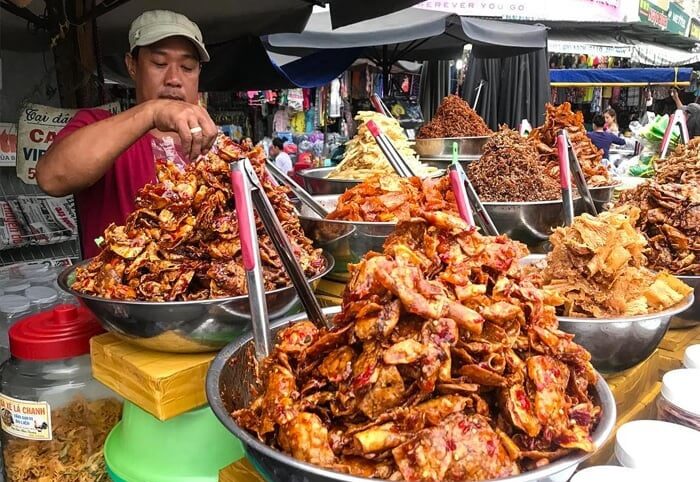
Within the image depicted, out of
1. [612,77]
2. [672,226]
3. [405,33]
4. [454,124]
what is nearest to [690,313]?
[672,226]

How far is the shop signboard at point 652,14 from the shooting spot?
12250 millimetres

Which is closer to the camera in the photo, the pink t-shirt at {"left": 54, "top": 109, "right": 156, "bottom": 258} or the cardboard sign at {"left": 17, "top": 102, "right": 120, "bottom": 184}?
the pink t-shirt at {"left": 54, "top": 109, "right": 156, "bottom": 258}

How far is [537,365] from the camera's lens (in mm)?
842

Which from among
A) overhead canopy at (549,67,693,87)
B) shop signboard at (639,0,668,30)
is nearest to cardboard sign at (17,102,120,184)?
overhead canopy at (549,67,693,87)

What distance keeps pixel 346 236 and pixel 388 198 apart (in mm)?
265

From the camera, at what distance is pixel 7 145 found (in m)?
3.42

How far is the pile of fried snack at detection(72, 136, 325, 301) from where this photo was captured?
116 centimetres

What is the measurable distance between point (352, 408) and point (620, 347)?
27.3 inches

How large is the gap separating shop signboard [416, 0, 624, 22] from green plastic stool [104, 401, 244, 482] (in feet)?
25.3

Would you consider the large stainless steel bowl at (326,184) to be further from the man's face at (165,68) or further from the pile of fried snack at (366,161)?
the man's face at (165,68)

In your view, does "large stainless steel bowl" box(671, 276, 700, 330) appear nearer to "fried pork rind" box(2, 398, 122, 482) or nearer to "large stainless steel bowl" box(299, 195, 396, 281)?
"large stainless steel bowl" box(299, 195, 396, 281)

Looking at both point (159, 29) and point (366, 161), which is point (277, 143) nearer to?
point (366, 161)

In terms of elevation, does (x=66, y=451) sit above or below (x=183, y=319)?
below

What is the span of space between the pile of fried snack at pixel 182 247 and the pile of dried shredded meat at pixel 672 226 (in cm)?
104
